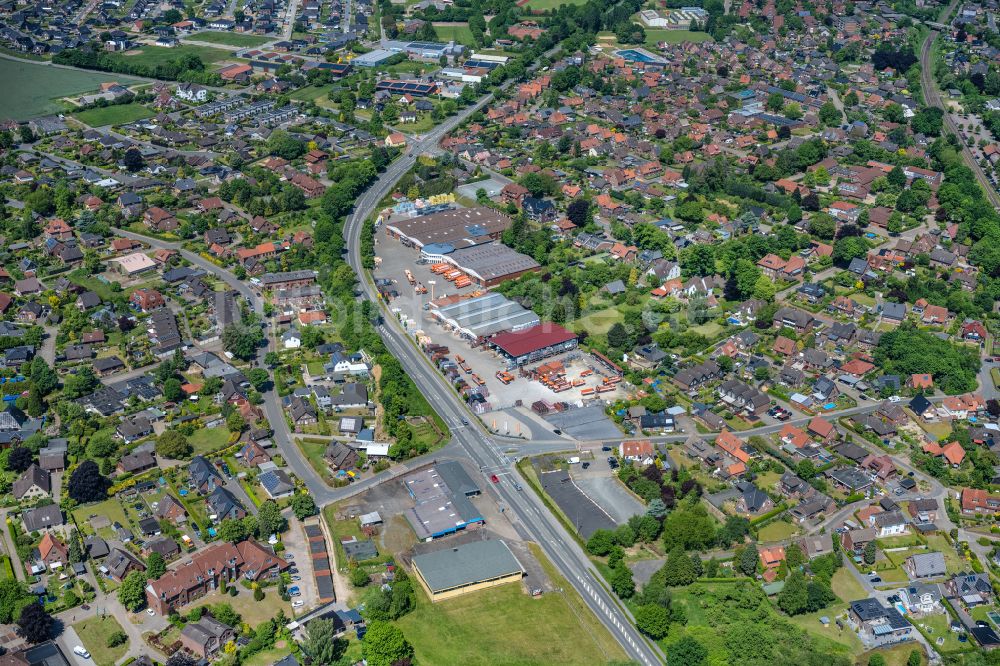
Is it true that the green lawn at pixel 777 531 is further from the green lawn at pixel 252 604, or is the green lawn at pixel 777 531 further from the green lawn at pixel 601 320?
the green lawn at pixel 252 604

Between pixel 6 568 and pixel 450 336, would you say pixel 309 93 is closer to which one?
pixel 450 336

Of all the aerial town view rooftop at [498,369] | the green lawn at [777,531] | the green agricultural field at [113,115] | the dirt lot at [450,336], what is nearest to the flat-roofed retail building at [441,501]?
the aerial town view rooftop at [498,369]

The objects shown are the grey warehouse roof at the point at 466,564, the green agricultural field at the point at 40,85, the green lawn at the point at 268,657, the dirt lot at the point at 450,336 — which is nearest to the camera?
the green lawn at the point at 268,657

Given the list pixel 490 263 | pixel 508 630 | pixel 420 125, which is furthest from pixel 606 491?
pixel 420 125

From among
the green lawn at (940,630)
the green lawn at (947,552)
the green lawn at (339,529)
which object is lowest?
the green lawn at (339,529)

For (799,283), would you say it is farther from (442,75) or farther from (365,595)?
(442,75)

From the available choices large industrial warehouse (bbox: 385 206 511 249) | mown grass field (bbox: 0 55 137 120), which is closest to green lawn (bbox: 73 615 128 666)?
large industrial warehouse (bbox: 385 206 511 249)

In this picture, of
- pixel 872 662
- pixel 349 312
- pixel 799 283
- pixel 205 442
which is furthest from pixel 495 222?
pixel 872 662
